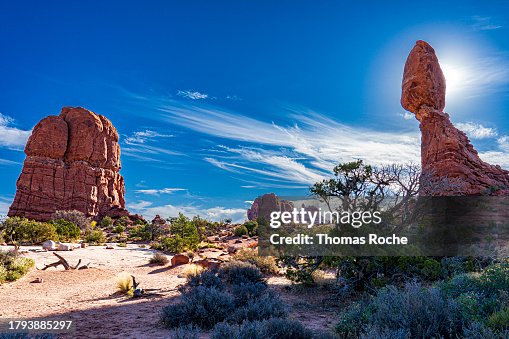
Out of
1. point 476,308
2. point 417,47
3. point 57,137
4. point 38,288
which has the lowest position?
point 38,288

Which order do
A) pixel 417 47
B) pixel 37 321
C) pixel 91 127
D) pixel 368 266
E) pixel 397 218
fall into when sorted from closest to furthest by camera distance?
pixel 37 321 < pixel 368 266 < pixel 397 218 < pixel 417 47 < pixel 91 127

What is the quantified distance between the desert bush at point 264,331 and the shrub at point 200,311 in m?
2.00

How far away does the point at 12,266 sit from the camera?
13906 millimetres

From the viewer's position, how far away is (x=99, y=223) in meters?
57.9

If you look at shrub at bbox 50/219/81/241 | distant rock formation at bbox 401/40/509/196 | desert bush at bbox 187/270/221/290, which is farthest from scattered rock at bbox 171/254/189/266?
distant rock formation at bbox 401/40/509/196

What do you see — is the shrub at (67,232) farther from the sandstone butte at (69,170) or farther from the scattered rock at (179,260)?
the sandstone butte at (69,170)

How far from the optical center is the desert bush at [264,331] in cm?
466

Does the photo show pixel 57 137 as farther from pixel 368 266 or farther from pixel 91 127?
pixel 368 266

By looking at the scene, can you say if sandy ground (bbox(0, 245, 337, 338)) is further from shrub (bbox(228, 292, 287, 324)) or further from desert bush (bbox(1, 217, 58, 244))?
desert bush (bbox(1, 217, 58, 244))

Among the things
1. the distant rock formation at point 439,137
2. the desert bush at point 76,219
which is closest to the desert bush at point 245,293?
the distant rock formation at point 439,137

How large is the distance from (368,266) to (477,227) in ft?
76.6

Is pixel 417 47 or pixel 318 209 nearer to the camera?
pixel 318 209

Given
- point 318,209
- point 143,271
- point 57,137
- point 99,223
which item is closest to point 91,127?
point 57,137

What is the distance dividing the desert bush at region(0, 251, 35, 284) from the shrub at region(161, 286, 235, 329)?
915cm
